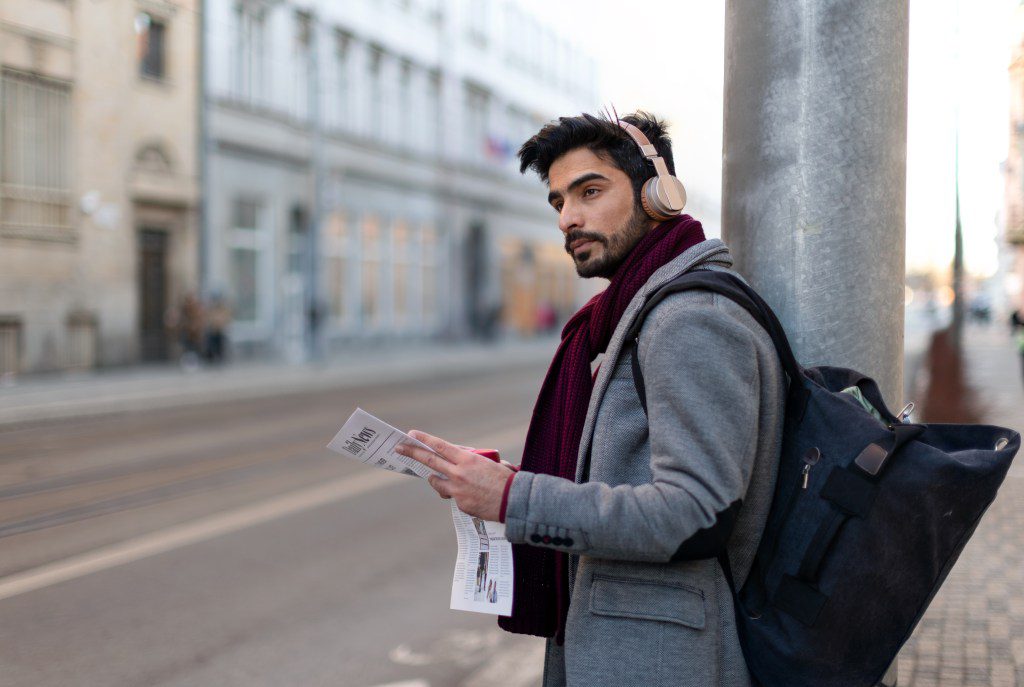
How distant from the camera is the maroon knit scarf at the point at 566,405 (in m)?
1.95

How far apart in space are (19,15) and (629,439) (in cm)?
1953

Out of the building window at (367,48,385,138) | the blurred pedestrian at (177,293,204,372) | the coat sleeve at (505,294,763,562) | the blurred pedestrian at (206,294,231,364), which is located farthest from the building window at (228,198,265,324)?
the coat sleeve at (505,294,763,562)

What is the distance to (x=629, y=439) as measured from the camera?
1831 millimetres

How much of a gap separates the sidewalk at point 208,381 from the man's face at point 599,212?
13371 mm

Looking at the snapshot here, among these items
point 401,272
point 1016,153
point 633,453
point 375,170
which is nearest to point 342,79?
point 375,170

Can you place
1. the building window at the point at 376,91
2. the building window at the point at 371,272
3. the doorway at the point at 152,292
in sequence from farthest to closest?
the building window at the point at 376,91 → the building window at the point at 371,272 → the doorway at the point at 152,292

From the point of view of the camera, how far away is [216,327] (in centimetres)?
2280

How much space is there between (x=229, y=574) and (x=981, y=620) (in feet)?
12.9

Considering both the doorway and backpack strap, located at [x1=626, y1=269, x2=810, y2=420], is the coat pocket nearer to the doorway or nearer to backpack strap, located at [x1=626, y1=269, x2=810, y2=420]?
backpack strap, located at [x1=626, y1=269, x2=810, y2=420]

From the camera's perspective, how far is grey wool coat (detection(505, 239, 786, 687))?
1.67m

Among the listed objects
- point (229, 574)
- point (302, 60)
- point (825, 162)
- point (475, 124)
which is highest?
point (475, 124)

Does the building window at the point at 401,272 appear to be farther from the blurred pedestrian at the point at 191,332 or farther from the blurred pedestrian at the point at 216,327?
the blurred pedestrian at the point at 191,332

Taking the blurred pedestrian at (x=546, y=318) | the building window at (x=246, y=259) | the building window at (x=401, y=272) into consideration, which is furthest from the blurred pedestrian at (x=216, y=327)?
the blurred pedestrian at (x=546, y=318)

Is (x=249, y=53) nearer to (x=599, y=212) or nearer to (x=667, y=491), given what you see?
(x=599, y=212)
